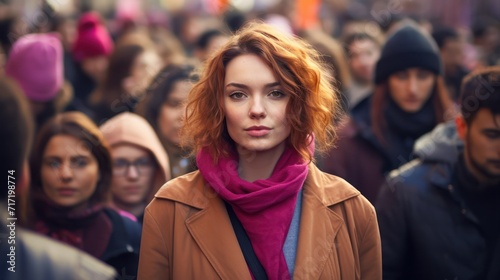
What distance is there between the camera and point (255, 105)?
3.72 m

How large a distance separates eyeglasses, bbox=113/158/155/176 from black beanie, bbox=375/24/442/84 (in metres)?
1.95

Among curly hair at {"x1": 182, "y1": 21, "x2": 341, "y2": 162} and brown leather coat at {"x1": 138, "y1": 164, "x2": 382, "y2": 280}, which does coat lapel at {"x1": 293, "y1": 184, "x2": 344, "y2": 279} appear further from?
curly hair at {"x1": 182, "y1": 21, "x2": 341, "y2": 162}


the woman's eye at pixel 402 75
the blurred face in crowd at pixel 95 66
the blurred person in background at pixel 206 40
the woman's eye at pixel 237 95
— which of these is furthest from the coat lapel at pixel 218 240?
the blurred person in background at pixel 206 40

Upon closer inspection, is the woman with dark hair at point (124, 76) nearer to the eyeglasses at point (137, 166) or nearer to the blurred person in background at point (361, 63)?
the blurred person in background at point (361, 63)

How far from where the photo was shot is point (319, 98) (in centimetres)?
388

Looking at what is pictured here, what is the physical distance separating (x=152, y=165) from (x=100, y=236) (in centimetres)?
100

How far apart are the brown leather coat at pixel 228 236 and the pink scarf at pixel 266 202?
2.7 inches

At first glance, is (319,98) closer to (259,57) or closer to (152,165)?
(259,57)

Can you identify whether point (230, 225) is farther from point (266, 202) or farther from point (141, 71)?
point (141, 71)

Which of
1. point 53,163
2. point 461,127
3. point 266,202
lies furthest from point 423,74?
point 266,202

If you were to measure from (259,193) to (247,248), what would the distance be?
229 millimetres

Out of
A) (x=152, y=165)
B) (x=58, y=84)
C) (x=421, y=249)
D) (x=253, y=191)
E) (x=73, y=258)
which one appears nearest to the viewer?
(x=73, y=258)

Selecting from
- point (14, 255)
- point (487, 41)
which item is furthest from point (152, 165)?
point (487, 41)

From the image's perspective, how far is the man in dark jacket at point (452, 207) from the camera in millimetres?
4895
